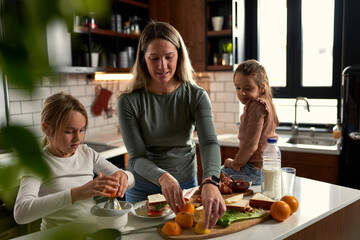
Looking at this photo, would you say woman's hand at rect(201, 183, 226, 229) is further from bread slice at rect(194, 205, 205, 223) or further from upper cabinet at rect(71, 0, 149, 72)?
upper cabinet at rect(71, 0, 149, 72)

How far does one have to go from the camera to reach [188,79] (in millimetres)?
1954

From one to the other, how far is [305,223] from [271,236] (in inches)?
8.1

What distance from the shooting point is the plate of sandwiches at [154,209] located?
1.53 metres

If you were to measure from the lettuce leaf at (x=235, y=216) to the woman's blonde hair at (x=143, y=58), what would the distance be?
76 centimetres

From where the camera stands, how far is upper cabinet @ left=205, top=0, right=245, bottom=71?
12.3ft

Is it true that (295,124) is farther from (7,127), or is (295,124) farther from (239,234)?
(7,127)

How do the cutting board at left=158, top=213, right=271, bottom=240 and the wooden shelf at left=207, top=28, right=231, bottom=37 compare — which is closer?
the cutting board at left=158, top=213, right=271, bottom=240

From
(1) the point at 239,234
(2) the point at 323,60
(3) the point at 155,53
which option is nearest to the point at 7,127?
(1) the point at 239,234

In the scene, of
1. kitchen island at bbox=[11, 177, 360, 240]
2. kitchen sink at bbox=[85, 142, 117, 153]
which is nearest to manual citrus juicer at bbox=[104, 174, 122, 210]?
kitchen island at bbox=[11, 177, 360, 240]

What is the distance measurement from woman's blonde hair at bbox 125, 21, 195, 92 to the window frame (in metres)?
2.33

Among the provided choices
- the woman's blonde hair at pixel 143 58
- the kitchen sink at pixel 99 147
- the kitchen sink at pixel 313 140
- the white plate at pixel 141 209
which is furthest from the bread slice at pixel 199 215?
the kitchen sink at pixel 313 140

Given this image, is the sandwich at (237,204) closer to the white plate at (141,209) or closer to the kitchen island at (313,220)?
the kitchen island at (313,220)

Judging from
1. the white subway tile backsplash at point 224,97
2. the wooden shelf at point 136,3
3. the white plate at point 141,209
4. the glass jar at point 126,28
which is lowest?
the white plate at point 141,209

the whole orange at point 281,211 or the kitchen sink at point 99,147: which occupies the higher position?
the whole orange at point 281,211
